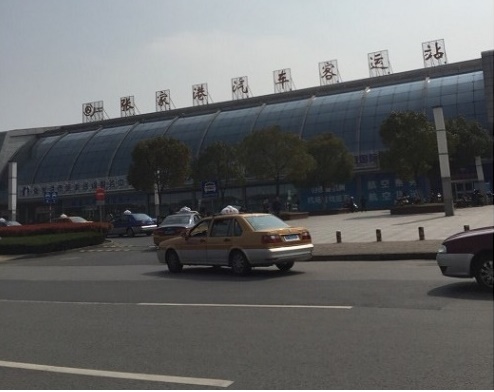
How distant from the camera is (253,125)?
6356 centimetres

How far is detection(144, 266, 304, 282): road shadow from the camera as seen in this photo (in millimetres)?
11758

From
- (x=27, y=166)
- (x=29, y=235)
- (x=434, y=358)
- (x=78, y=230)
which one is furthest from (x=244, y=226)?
(x=27, y=166)

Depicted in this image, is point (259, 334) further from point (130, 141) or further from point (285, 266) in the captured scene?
point (130, 141)

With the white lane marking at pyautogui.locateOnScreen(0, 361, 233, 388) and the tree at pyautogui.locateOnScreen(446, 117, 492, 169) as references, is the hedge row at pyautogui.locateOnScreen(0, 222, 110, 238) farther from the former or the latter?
the tree at pyautogui.locateOnScreen(446, 117, 492, 169)

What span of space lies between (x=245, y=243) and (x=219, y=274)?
137 cm

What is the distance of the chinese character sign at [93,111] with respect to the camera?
81688 mm

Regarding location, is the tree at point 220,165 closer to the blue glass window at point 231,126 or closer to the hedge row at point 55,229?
the hedge row at point 55,229

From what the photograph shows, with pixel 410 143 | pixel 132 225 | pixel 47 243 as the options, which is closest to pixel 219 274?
pixel 47 243

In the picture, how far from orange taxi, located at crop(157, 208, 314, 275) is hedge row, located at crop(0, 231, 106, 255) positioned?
13.4m

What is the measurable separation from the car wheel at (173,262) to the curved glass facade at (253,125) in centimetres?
4111

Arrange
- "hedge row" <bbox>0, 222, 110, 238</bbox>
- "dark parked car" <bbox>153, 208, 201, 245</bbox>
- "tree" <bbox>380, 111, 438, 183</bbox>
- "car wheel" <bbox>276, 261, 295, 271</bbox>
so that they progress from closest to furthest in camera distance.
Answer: "car wheel" <bbox>276, 261, 295, 271</bbox> → "dark parked car" <bbox>153, 208, 201, 245</bbox> → "hedge row" <bbox>0, 222, 110, 238</bbox> → "tree" <bbox>380, 111, 438, 183</bbox>

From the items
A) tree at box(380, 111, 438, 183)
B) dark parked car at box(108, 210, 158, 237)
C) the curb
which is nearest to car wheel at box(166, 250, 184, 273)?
the curb

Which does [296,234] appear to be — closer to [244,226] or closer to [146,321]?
[244,226]

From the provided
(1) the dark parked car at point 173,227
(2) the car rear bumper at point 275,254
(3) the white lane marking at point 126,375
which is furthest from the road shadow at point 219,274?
(3) the white lane marking at point 126,375
